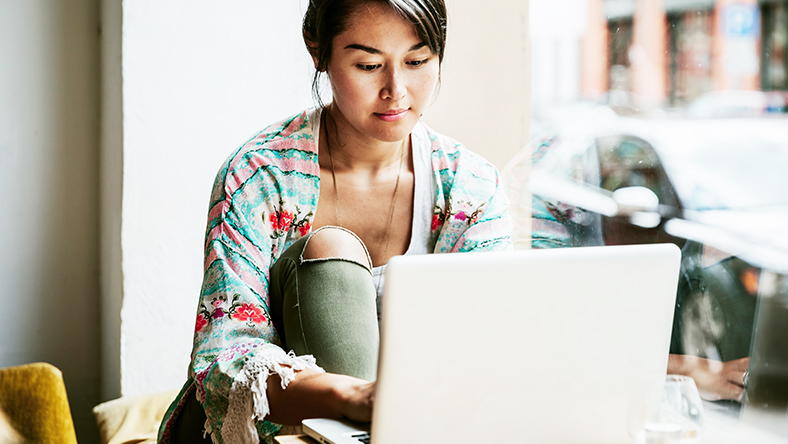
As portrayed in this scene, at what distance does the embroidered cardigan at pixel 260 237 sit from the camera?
0.76 metres

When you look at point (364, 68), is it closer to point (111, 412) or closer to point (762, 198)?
point (762, 198)

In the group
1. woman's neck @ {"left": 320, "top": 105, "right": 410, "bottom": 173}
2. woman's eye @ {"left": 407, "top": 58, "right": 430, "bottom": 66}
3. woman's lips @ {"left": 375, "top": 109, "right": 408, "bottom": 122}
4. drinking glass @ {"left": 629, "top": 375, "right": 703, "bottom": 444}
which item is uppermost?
woman's eye @ {"left": 407, "top": 58, "right": 430, "bottom": 66}

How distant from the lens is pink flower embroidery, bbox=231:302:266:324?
918mm

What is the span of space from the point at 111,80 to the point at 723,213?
1455 mm

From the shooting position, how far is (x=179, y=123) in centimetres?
176

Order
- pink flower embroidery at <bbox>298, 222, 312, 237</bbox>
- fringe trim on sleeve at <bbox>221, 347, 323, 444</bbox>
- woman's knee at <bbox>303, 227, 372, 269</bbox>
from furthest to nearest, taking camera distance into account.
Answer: pink flower embroidery at <bbox>298, 222, 312, 237</bbox>
woman's knee at <bbox>303, 227, 372, 269</bbox>
fringe trim on sleeve at <bbox>221, 347, 323, 444</bbox>

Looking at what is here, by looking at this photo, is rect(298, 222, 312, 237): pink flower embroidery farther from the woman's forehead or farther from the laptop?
the laptop

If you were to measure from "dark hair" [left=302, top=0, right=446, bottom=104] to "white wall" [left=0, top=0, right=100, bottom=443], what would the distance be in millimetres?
963

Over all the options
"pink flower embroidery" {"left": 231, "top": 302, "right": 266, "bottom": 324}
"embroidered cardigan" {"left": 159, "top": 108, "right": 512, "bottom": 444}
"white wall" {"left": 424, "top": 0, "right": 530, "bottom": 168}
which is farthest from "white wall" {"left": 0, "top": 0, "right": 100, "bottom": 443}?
"pink flower embroidery" {"left": 231, "top": 302, "right": 266, "bottom": 324}

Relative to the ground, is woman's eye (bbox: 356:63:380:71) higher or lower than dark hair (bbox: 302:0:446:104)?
lower

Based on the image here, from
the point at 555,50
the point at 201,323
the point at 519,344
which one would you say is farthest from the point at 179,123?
the point at 519,344

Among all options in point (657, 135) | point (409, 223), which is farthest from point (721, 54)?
point (409, 223)

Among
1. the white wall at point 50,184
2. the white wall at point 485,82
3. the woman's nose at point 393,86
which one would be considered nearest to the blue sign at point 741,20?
the woman's nose at point 393,86

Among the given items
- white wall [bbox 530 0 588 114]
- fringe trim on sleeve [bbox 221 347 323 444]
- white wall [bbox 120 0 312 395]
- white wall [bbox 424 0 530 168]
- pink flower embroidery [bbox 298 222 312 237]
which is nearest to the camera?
fringe trim on sleeve [bbox 221 347 323 444]
